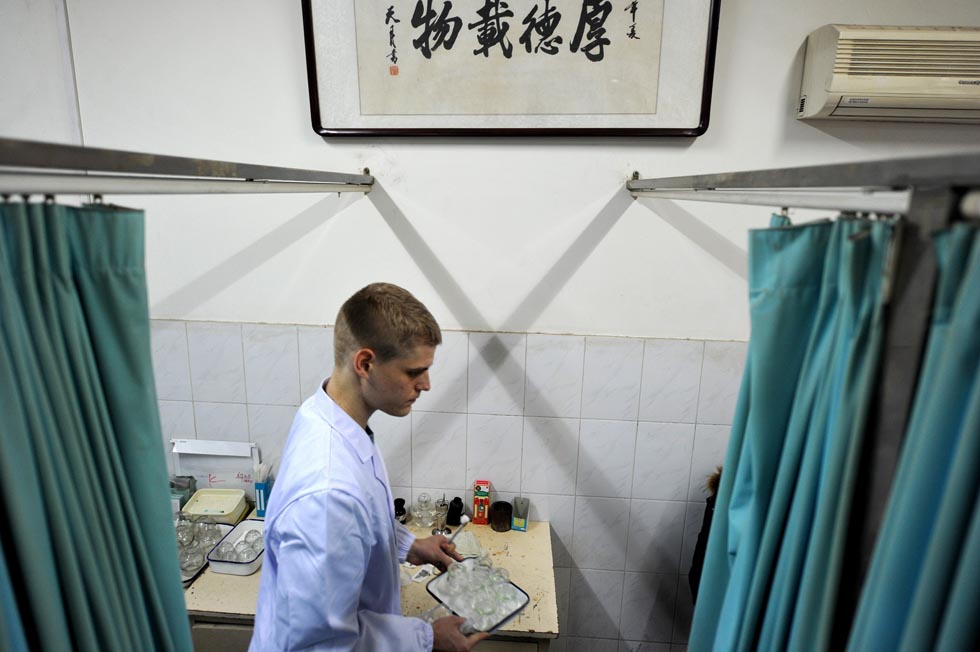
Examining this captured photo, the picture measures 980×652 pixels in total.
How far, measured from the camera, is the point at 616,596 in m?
2.07

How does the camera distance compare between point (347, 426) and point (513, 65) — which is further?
point (513, 65)

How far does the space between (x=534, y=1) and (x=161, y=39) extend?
4.10 ft

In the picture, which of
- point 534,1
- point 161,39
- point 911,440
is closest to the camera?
point 911,440

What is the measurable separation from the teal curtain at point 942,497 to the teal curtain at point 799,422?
0.24 ft

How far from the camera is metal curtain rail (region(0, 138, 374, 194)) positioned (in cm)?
47

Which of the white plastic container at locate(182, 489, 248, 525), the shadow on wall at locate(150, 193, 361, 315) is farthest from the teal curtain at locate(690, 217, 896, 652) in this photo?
the white plastic container at locate(182, 489, 248, 525)

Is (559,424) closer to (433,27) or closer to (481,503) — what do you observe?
(481,503)

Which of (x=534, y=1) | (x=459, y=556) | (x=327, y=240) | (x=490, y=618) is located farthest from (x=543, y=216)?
(x=490, y=618)

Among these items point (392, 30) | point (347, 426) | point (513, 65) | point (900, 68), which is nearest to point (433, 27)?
point (392, 30)

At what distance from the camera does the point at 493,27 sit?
5.42ft

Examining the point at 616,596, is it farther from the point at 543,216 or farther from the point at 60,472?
the point at 60,472

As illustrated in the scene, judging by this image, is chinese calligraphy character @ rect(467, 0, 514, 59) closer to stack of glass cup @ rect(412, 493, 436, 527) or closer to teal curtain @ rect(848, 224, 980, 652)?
teal curtain @ rect(848, 224, 980, 652)

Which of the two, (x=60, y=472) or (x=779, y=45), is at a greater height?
(x=779, y=45)

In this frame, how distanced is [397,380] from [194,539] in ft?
3.71
